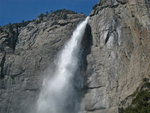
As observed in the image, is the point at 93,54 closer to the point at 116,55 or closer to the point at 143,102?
the point at 116,55

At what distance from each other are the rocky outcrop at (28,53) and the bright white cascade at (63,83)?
2.60ft

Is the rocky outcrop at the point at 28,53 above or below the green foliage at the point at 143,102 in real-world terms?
above

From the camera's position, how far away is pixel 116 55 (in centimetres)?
2811

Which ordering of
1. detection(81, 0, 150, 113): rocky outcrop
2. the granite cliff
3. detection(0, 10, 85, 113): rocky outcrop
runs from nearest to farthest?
detection(81, 0, 150, 113): rocky outcrop < the granite cliff < detection(0, 10, 85, 113): rocky outcrop

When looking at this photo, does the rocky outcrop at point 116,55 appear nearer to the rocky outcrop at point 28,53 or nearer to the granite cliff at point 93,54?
the granite cliff at point 93,54

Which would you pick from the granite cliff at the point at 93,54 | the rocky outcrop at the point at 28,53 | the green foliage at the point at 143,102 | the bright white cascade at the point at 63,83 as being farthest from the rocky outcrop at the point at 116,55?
the rocky outcrop at the point at 28,53

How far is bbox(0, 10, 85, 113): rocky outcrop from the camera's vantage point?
2962cm

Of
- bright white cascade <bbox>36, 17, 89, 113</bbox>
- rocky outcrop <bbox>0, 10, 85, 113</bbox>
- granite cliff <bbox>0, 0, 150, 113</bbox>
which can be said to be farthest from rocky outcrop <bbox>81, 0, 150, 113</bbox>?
rocky outcrop <bbox>0, 10, 85, 113</bbox>

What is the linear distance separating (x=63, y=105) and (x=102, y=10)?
40.7 feet

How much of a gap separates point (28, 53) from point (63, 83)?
19.5 feet

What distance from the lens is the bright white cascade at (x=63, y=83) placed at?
28547 mm

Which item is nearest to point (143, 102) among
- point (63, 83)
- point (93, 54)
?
point (93, 54)

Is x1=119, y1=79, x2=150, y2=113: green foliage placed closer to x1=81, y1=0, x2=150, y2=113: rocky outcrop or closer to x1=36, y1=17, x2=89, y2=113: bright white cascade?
x1=81, y1=0, x2=150, y2=113: rocky outcrop

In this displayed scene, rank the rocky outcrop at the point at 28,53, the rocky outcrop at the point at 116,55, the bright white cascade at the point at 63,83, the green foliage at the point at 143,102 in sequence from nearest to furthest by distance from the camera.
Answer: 1. the green foliage at the point at 143,102
2. the rocky outcrop at the point at 116,55
3. the bright white cascade at the point at 63,83
4. the rocky outcrop at the point at 28,53
